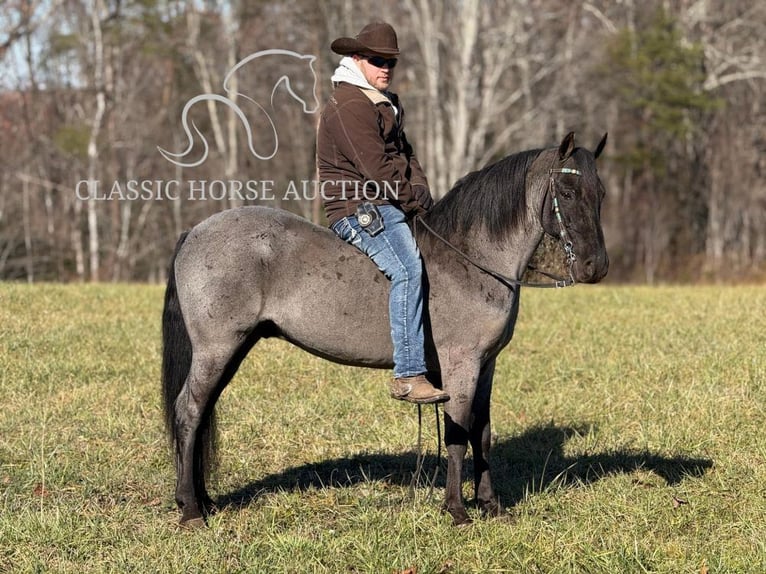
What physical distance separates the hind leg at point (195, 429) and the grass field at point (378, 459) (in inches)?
7.3

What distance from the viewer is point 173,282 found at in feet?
18.0

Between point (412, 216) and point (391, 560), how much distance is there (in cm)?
214

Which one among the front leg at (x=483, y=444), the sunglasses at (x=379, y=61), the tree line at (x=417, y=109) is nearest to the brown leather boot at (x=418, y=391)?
the front leg at (x=483, y=444)

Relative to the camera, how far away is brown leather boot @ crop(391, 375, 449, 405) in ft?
16.6

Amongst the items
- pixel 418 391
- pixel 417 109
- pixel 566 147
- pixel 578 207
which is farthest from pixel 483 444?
pixel 417 109

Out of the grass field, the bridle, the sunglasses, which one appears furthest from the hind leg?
the bridle

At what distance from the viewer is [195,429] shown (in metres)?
5.36

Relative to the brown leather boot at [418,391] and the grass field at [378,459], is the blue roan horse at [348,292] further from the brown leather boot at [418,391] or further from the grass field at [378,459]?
the grass field at [378,459]

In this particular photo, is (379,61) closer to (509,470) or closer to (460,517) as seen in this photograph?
(460,517)

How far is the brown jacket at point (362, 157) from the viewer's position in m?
5.10

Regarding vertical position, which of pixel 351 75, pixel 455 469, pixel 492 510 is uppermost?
pixel 351 75

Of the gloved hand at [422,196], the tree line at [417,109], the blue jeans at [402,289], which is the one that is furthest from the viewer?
the tree line at [417,109]

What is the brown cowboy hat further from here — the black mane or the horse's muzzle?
the horse's muzzle

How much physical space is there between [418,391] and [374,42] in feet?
6.90
